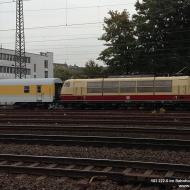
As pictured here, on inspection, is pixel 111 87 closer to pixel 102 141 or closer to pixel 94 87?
pixel 94 87

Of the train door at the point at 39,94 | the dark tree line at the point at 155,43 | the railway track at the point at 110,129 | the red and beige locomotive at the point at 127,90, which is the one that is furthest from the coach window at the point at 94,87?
the railway track at the point at 110,129

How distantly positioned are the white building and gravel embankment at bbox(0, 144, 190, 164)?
86211mm

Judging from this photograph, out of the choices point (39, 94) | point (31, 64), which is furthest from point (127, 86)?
point (31, 64)

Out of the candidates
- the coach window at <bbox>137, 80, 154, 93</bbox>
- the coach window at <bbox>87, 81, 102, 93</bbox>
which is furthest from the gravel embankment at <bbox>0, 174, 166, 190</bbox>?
the coach window at <bbox>87, 81, 102, 93</bbox>

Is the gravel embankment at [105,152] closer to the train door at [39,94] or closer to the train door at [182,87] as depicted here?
the train door at [182,87]

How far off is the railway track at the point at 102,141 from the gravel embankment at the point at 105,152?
13.3 inches

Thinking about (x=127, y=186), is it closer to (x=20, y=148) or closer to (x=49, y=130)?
(x=20, y=148)

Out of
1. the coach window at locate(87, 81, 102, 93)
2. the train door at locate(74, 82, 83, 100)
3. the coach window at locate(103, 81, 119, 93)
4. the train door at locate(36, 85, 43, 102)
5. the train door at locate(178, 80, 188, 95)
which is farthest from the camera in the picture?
the train door at locate(36, 85, 43, 102)

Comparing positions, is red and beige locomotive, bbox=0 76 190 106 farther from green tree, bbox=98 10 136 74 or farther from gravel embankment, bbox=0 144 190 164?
gravel embankment, bbox=0 144 190 164

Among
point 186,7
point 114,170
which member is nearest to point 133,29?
point 186,7

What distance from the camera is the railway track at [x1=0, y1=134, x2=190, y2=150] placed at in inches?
590

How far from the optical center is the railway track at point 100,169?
34.8ft

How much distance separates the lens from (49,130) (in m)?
20.5

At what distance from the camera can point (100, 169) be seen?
39.4 feet
